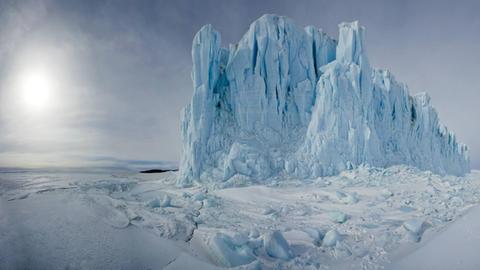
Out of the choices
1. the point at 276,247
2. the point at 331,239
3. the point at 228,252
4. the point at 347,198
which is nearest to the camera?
the point at 228,252

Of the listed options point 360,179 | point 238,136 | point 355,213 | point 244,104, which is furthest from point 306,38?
point 355,213

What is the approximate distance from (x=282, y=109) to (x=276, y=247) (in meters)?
10.9

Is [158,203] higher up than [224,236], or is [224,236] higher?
[158,203]

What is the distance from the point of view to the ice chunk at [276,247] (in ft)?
13.4

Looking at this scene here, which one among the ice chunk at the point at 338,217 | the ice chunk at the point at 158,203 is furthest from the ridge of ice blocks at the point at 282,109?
the ice chunk at the point at 338,217

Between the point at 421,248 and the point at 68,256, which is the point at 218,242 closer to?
the point at 68,256

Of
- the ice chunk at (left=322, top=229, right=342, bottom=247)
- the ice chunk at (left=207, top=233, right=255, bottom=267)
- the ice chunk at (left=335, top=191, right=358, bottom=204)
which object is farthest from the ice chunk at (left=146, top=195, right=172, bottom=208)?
the ice chunk at (left=335, top=191, right=358, bottom=204)

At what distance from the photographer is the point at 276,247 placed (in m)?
4.14

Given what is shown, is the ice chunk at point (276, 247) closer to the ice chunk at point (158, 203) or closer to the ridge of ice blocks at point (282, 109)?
the ice chunk at point (158, 203)

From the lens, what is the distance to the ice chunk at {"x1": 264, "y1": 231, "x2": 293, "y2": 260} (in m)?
4.07

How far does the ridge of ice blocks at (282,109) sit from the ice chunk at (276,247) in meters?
7.30

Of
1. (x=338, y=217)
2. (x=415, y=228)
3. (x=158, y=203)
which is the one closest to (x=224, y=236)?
(x=338, y=217)

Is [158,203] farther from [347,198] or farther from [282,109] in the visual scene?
[282,109]

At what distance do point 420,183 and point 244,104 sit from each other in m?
8.81
